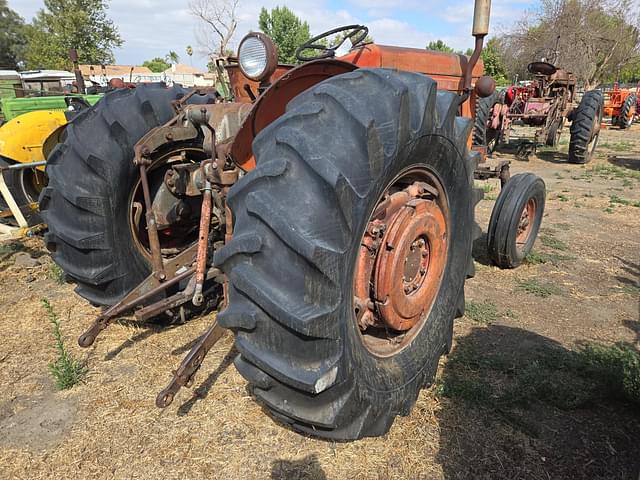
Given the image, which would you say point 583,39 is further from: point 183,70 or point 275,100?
point 183,70

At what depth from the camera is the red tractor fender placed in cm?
205

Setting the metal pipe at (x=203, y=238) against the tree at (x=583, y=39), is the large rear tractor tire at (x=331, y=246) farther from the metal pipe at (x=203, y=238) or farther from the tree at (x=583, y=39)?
the tree at (x=583, y=39)

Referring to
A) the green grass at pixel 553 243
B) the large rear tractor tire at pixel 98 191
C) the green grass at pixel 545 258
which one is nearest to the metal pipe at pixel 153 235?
the large rear tractor tire at pixel 98 191

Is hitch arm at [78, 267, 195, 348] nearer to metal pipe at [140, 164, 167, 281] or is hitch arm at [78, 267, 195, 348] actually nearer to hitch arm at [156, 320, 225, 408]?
metal pipe at [140, 164, 167, 281]

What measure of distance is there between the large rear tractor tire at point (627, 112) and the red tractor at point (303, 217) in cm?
1685

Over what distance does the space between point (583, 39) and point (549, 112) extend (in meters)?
20.1

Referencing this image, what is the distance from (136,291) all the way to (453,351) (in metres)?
1.95

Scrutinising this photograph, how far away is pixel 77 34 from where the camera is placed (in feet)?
111

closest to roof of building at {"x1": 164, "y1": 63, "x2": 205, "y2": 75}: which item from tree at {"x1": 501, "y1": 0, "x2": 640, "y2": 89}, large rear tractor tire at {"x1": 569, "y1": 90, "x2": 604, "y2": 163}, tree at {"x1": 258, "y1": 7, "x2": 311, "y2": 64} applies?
tree at {"x1": 258, "y1": 7, "x2": 311, "y2": 64}

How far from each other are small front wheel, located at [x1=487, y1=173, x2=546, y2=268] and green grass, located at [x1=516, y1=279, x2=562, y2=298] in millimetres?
261

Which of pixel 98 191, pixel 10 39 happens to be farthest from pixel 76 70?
pixel 10 39

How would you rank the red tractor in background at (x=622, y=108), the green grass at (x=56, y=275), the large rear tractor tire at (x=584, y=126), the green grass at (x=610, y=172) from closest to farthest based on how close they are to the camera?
the green grass at (x=56, y=275) → the green grass at (x=610, y=172) → the large rear tractor tire at (x=584, y=126) → the red tractor in background at (x=622, y=108)

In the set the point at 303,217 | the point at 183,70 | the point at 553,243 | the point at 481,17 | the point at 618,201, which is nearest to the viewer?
the point at 303,217

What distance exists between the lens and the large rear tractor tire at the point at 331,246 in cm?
136
